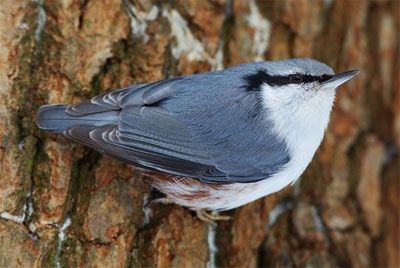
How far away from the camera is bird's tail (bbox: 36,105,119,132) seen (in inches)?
115

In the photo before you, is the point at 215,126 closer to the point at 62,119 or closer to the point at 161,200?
the point at 161,200

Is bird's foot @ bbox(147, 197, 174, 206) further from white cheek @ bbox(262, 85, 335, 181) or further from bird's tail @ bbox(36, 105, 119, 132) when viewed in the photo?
white cheek @ bbox(262, 85, 335, 181)

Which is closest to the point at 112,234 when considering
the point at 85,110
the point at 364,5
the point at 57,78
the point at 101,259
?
the point at 101,259

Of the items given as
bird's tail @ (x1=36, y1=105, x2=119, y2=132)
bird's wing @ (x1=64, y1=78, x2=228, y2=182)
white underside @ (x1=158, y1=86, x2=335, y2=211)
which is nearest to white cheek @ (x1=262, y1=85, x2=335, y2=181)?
white underside @ (x1=158, y1=86, x2=335, y2=211)

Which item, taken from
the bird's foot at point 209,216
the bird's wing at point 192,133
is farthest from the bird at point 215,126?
the bird's foot at point 209,216

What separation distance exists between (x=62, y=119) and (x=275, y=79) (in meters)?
0.95

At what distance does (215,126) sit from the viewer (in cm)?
294

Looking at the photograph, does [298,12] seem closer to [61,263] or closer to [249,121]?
[249,121]

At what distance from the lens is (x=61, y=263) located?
2.84 m

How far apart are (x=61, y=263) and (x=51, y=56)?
96 cm

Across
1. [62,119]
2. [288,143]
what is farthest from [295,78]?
[62,119]

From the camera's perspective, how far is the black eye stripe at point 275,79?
299 cm

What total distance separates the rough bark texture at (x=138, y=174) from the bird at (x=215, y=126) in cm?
18

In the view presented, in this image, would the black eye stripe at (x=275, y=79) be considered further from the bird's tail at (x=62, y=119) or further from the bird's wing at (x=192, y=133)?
the bird's tail at (x=62, y=119)
